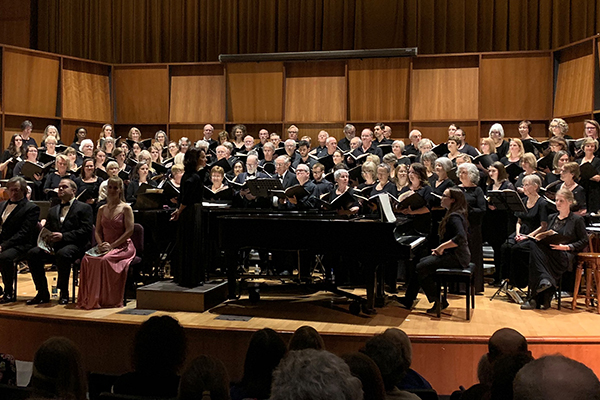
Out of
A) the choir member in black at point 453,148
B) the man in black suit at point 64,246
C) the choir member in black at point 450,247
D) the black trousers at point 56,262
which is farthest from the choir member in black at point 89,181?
the choir member in black at point 453,148

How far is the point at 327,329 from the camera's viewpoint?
4.35m

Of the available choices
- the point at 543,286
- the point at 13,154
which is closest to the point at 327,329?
the point at 543,286

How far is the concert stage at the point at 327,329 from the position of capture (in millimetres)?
4035

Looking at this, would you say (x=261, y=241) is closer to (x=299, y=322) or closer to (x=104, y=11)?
(x=299, y=322)

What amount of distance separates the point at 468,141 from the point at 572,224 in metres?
4.50

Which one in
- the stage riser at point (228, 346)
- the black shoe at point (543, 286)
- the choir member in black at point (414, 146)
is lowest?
the stage riser at point (228, 346)

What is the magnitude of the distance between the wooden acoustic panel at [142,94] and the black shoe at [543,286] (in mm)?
7269

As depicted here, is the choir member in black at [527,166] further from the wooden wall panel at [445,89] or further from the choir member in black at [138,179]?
the choir member in black at [138,179]

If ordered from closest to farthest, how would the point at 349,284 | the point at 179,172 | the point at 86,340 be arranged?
the point at 86,340 < the point at 349,284 < the point at 179,172

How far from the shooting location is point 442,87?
31.8 ft

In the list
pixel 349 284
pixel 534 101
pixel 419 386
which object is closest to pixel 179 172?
pixel 349 284

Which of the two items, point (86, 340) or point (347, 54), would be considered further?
point (347, 54)

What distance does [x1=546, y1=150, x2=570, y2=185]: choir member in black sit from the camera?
5.87 meters

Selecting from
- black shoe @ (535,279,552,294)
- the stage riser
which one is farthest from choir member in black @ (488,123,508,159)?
the stage riser
